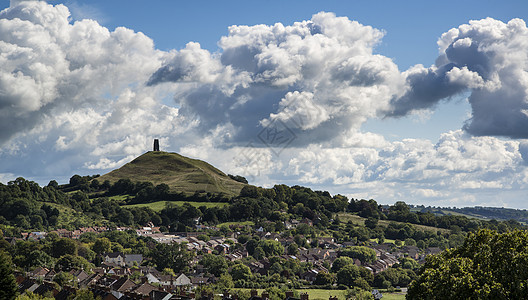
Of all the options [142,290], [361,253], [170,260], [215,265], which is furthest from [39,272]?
[361,253]

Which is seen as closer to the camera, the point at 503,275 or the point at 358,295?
the point at 503,275

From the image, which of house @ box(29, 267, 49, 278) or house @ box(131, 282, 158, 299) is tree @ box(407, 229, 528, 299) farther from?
house @ box(29, 267, 49, 278)

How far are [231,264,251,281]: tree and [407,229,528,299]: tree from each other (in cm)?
7338

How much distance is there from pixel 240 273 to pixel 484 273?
259ft

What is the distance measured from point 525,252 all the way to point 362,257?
112638mm

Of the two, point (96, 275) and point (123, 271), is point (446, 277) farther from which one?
point (123, 271)

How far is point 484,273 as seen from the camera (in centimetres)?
3425

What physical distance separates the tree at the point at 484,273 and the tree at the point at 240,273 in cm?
7338

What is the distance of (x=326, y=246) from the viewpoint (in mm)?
169500

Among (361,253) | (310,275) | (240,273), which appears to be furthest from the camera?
(361,253)

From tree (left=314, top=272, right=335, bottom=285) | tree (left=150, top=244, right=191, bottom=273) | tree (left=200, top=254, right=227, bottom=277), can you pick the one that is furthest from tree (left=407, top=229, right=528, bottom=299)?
tree (left=150, top=244, right=191, bottom=273)

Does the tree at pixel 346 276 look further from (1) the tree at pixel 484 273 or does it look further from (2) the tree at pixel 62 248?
(1) the tree at pixel 484 273

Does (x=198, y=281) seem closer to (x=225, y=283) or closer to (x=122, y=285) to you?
(x=225, y=283)

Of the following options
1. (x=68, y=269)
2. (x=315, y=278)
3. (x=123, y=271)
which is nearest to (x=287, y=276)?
(x=315, y=278)
